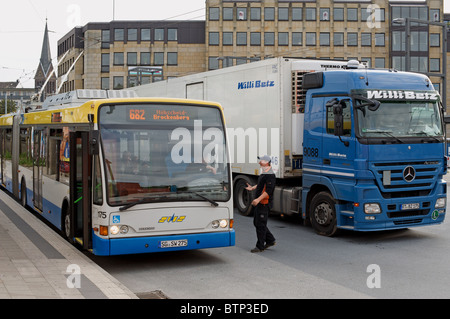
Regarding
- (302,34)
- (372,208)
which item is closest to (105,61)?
(302,34)

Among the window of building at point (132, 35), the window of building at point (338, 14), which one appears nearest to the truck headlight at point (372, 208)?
the window of building at point (338, 14)

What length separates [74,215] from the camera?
1030cm

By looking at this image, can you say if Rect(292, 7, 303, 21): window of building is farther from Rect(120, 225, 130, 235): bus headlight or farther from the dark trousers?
Rect(120, 225, 130, 235): bus headlight

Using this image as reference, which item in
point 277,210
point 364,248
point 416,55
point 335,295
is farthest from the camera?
point 416,55

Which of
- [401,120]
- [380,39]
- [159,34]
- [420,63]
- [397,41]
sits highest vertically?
[159,34]

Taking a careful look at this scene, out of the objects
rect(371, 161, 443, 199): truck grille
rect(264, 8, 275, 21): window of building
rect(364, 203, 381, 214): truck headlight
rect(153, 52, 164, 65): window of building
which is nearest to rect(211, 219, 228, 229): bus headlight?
rect(364, 203, 381, 214): truck headlight

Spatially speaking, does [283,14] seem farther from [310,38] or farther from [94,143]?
[94,143]

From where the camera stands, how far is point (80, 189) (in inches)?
396

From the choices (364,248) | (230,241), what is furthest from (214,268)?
(364,248)

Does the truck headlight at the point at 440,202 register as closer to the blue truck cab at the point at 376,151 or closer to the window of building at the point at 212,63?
the blue truck cab at the point at 376,151

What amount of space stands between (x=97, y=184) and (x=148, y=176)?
2.47 ft

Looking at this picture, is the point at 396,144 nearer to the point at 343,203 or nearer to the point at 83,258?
the point at 343,203

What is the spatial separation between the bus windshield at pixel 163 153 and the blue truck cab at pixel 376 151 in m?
2.90
